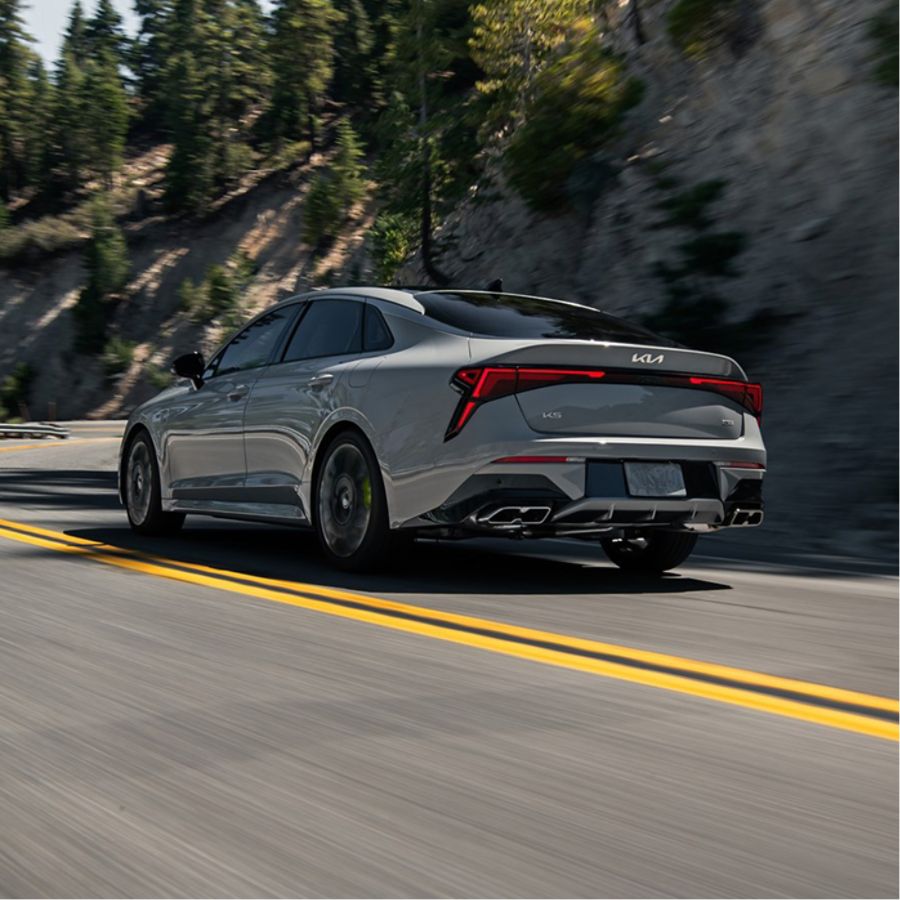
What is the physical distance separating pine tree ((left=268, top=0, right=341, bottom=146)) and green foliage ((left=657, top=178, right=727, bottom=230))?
70.4 meters

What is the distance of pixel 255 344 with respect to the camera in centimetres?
936

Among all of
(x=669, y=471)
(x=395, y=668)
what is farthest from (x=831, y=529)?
(x=395, y=668)

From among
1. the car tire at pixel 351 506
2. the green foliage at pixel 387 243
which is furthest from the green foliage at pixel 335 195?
the car tire at pixel 351 506

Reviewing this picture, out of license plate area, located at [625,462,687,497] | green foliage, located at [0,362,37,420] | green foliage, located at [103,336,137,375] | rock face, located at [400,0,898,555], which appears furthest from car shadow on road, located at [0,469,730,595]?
green foliage, located at [0,362,37,420]

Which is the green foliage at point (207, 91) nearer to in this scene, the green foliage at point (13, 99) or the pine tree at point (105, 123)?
the pine tree at point (105, 123)

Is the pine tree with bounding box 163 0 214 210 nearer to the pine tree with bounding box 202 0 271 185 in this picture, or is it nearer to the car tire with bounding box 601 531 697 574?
the pine tree with bounding box 202 0 271 185

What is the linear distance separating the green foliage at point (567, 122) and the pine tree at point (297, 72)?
63491mm

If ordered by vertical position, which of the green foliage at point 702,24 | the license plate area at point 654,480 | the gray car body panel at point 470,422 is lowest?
the license plate area at point 654,480

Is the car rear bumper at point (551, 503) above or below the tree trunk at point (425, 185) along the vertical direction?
below

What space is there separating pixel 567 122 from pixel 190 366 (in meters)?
17.9

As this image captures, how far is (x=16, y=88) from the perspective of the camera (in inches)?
3772

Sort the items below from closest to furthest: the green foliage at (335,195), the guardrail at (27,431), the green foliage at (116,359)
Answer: the guardrail at (27,431), the green foliage at (116,359), the green foliage at (335,195)

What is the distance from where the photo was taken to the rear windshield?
7.43 m

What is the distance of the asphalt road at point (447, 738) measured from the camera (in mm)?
3029
